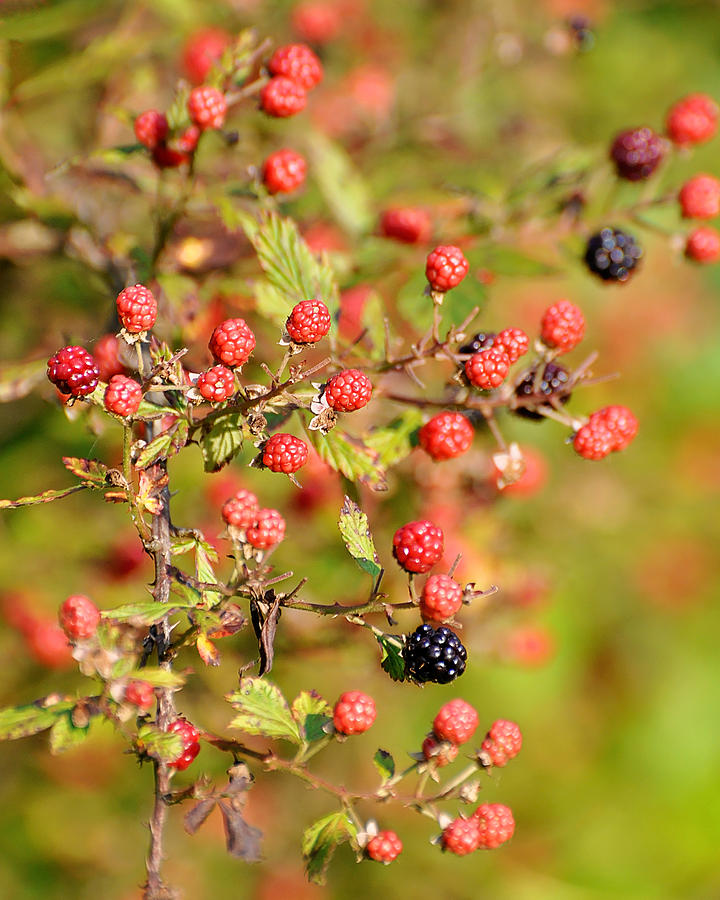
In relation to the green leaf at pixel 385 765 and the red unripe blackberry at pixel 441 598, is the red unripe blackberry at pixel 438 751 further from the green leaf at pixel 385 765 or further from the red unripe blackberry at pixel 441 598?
the red unripe blackberry at pixel 441 598

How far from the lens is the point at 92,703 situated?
1.07 meters

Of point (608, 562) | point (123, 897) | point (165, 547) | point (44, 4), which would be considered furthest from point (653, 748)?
point (44, 4)

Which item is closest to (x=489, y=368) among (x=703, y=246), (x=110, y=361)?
(x=110, y=361)

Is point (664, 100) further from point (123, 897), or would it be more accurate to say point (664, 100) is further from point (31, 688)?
point (123, 897)

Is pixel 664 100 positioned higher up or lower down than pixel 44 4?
lower down

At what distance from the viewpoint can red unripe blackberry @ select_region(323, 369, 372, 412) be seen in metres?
1.14

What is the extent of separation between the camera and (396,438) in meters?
1.51

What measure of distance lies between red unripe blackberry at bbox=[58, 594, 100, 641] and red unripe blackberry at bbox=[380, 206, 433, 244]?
3.91ft

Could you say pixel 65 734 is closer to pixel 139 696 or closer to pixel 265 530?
pixel 139 696

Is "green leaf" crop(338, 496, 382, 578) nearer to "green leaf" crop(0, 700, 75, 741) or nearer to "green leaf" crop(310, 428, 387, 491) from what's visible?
"green leaf" crop(310, 428, 387, 491)

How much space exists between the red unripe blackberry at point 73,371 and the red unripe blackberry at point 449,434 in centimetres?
55

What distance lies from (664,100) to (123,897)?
3819 mm

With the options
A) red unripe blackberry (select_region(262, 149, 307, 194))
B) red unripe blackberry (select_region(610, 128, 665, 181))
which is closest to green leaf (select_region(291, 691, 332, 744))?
red unripe blackberry (select_region(262, 149, 307, 194))

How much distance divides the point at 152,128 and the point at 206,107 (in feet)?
0.48
